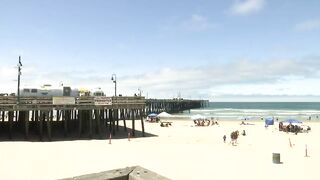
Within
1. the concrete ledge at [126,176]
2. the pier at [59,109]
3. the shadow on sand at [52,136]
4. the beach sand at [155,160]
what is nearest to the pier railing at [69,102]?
the pier at [59,109]

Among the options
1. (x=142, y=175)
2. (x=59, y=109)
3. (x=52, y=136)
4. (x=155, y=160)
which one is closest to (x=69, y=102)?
(x=59, y=109)

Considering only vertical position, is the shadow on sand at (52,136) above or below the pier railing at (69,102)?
below

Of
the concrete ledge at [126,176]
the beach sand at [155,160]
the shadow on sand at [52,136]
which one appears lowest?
the beach sand at [155,160]

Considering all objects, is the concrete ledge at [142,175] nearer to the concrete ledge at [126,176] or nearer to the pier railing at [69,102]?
the concrete ledge at [126,176]

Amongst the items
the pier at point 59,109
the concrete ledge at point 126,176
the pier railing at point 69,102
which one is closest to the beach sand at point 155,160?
the pier at point 59,109

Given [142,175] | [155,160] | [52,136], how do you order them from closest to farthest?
[142,175] < [155,160] < [52,136]

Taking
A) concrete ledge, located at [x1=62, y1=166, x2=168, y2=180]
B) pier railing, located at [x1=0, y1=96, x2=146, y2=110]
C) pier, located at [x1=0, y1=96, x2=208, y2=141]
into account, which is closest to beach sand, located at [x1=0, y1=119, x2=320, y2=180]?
pier, located at [x1=0, y1=96, x2=208, y2=141]

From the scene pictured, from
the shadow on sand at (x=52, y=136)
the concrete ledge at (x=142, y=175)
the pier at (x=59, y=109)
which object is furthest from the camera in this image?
the shadow on sand at (x=52, y=136)

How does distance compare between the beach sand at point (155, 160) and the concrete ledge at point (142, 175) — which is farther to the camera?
the beach sand at point (155, 160)

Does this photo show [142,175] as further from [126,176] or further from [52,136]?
[52,136]

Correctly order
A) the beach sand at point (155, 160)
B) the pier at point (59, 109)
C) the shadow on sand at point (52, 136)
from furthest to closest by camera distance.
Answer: the shadow on sand at point (52, 136) → the pier at point (59, 109) → the beach sand at point (155, 160)

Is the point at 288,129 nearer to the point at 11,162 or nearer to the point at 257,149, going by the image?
the point at 257,149

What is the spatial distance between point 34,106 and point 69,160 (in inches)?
378

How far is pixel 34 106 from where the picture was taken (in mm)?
26312
